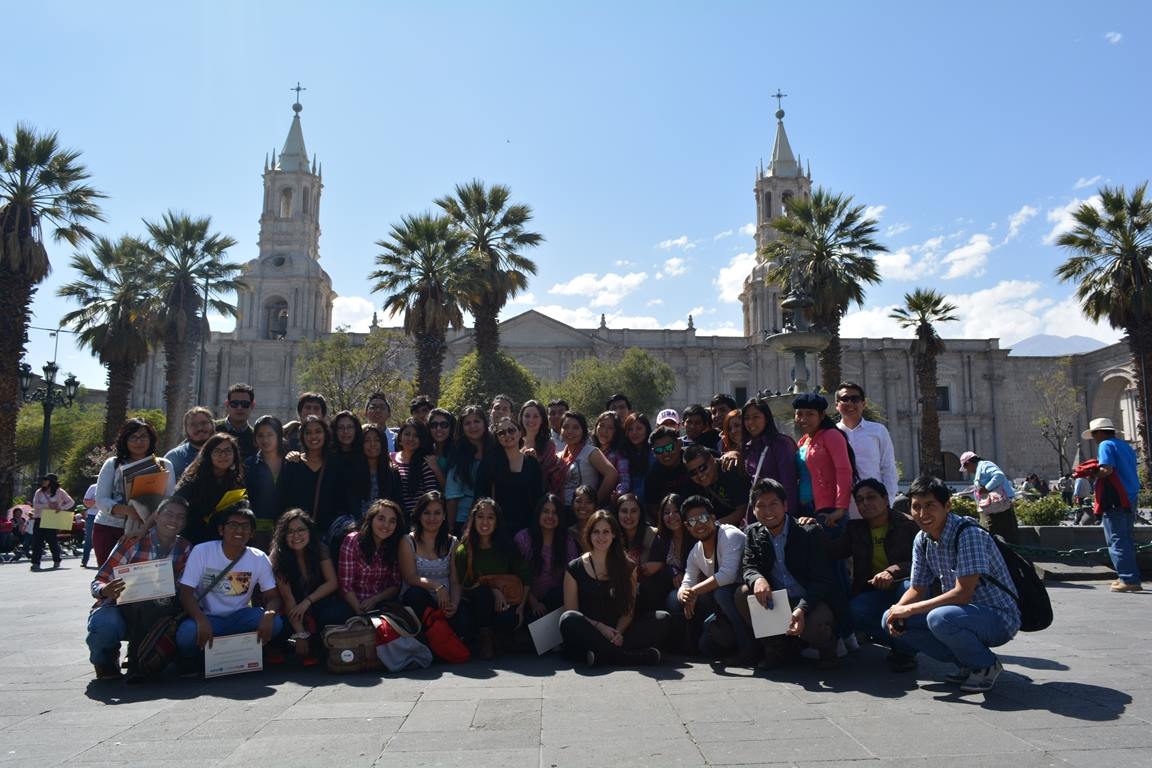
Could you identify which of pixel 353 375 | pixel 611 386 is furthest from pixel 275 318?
pixel 353 375

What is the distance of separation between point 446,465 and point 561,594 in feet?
4.99

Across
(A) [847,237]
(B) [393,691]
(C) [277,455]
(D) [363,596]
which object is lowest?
(B) [393,691]

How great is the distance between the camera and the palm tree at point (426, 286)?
72.1ft

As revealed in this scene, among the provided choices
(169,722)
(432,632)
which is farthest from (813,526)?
(169,722)

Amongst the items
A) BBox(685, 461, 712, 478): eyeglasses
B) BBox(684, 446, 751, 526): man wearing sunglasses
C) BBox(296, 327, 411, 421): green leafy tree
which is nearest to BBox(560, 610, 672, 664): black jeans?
BBox(684, 446, 751, 526): man wearing sunglasses

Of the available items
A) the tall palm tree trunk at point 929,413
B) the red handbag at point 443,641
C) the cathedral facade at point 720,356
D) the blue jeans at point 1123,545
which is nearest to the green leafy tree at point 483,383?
the tall palm tree trunk at point 929,413

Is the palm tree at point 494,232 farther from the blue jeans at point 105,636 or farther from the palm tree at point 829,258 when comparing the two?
the blue jeans at point 105,636

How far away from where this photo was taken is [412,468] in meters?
7.10

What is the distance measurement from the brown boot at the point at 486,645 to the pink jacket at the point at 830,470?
8.27 feet

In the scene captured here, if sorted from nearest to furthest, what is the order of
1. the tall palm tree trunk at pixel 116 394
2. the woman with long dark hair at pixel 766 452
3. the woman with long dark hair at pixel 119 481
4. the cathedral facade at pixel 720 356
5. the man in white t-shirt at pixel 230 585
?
1. the man in white t-shirt at pixel 230 585
2. the woman with long dark hair at pixel 119 481
3. the woman with long dark hair at pixel 766 452
4. the tall palm tree trunk at pixel 116 394
5. the cathedral facade at pixel 720 356

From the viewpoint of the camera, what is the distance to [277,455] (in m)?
6.78

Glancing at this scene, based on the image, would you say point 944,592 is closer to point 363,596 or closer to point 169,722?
point 363,596

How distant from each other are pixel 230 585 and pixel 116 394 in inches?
893

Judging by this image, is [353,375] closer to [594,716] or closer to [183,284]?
[183,284]
